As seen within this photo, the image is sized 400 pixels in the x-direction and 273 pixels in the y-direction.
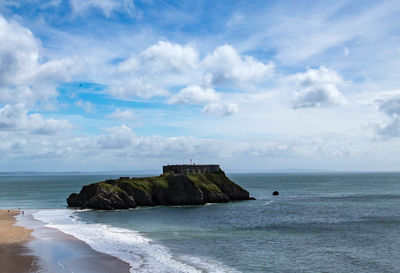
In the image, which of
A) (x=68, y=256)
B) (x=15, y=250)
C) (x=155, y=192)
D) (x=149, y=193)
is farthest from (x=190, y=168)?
(x=68, y=256)

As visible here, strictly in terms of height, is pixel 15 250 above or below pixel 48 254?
above

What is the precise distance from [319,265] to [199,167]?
301 ft

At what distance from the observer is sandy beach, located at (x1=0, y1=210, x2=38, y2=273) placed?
121ft

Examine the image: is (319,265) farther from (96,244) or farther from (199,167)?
(199,167)

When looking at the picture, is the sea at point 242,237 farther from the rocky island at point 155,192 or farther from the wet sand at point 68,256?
the rocky island at point 155,192

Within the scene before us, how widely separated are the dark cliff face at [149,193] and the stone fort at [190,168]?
472 inches

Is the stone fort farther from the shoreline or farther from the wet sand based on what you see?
the wet sand

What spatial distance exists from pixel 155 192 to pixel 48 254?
6020 cm

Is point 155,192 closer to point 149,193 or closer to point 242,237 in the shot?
point 149,193

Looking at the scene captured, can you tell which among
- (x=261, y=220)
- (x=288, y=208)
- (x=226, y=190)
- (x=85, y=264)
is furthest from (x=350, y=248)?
(x=226, y=190)

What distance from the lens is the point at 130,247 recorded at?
47.6 m

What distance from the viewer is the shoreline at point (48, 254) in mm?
37122

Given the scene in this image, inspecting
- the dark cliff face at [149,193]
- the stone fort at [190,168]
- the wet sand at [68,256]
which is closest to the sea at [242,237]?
the wet sand at [68,256]

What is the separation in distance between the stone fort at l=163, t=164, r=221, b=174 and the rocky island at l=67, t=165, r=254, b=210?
Result: 7.96 meters
